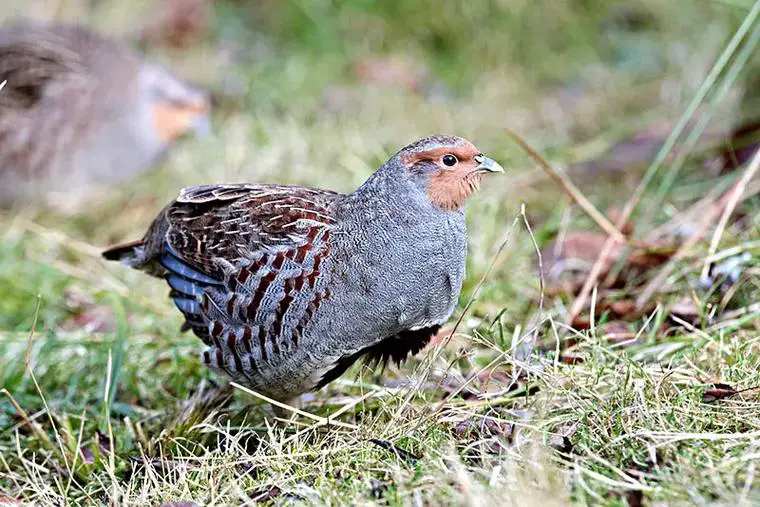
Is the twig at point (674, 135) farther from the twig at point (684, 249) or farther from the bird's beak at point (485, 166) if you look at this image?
the bird's beak at point (485, 166)

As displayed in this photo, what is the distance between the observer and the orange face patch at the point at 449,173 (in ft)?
8.92

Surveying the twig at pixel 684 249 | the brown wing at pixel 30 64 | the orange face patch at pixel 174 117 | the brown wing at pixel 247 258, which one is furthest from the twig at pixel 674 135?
the brown wing at pixel 30 64

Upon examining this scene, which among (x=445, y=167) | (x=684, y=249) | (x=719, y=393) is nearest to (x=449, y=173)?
(x=445, y=167)

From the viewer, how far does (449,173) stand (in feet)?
8.94

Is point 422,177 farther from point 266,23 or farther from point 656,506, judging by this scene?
point 266,23

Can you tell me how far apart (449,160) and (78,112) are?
4039 millimetres

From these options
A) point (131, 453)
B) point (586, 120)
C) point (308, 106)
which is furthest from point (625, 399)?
point (308, 106)

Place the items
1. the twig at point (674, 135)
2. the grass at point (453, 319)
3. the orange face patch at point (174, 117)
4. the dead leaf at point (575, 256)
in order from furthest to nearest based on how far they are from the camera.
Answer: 1. the orange face patch at point (174, 117)
2. the dead leaf at point (575, 256)
3. the twig at point (674, 135)
4. the grass at point (453, 319)

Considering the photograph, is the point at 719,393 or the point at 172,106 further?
the point at 172,106

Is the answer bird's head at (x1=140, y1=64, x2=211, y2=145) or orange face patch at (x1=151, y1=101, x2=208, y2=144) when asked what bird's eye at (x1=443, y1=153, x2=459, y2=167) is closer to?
bird's head at (x1=140, y1=64, x2=211, y2=145)

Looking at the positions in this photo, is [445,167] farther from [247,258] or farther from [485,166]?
[247,258]

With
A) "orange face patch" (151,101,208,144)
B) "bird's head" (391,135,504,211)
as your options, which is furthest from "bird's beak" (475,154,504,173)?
"orange face patch" (151,101,208,144)

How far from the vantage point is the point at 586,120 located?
618 cm

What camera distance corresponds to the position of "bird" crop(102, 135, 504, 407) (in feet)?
8.95
